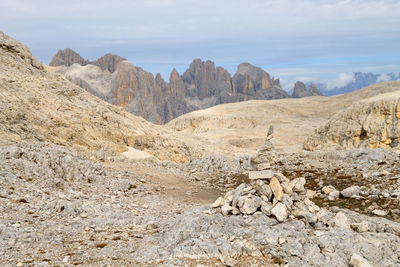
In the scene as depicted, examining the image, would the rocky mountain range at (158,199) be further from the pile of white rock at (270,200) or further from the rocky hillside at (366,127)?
the rocky hillside at (366,127)

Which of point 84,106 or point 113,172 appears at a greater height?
point 84,106

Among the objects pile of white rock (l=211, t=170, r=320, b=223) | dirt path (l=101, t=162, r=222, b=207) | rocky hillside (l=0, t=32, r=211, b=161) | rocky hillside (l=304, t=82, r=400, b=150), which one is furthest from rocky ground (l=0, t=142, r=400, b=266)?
rocky hillside (l=304, t=82, r=400, b=150)

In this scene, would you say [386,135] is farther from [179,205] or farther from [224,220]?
[224,220]

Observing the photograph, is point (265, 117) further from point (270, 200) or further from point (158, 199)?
point (270, 200)

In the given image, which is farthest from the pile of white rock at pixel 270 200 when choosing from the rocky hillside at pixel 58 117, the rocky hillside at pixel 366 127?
the rocky hillside at pixel 366 127

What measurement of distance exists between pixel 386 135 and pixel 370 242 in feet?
115

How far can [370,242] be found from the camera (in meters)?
9.61

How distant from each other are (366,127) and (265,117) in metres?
65.3

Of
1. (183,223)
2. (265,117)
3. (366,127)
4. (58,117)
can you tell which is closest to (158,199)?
(183,223)

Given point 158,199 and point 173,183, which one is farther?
point 173,183

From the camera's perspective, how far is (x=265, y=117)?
107000 millimetres

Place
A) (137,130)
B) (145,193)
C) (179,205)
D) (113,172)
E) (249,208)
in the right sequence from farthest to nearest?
(137,130), (113,172), (145,193), (179,205), (249,208)

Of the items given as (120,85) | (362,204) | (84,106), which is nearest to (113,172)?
(362,204)

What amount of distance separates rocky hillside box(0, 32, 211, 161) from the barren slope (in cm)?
4326
